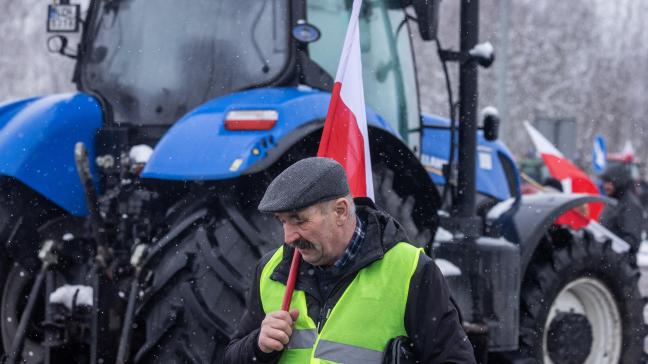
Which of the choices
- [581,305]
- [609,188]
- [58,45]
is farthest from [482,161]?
[609,188]

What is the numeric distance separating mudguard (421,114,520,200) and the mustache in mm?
3003

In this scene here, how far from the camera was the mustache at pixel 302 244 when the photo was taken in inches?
108

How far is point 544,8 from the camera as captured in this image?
43562 mm

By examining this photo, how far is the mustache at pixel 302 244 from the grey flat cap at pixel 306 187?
0.10 meters

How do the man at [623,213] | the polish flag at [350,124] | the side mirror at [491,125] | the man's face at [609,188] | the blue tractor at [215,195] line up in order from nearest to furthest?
the polish flag at [350,124]
the blue tractor at [215,195]
the side mirror at [491,125]
the man at [623,213]
the man's face at [609,188]

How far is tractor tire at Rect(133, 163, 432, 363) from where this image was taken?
3.71 m

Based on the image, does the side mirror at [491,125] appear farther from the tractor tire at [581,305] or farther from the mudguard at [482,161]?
the tractor tire at [581,305]

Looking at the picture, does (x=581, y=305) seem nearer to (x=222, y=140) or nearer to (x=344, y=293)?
(x=222, y=140)

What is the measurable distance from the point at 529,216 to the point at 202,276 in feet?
7.66

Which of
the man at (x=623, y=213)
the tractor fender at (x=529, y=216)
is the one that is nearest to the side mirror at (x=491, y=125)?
the tractor fender at (x=529, y=216)

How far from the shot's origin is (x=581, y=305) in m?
5.68

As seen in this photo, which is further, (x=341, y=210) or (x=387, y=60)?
(x=387, y=60)

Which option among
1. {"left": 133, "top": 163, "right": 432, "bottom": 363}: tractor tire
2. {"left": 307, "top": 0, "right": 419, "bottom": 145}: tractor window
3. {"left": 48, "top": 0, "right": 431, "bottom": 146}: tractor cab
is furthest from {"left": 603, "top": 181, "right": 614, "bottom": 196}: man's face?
{"left": 133, "top": 163, "right": 432, "bottom": 363}: tractor tire

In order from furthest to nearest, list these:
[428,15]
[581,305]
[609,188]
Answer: [609,188] → [581,305] → [428,15]
